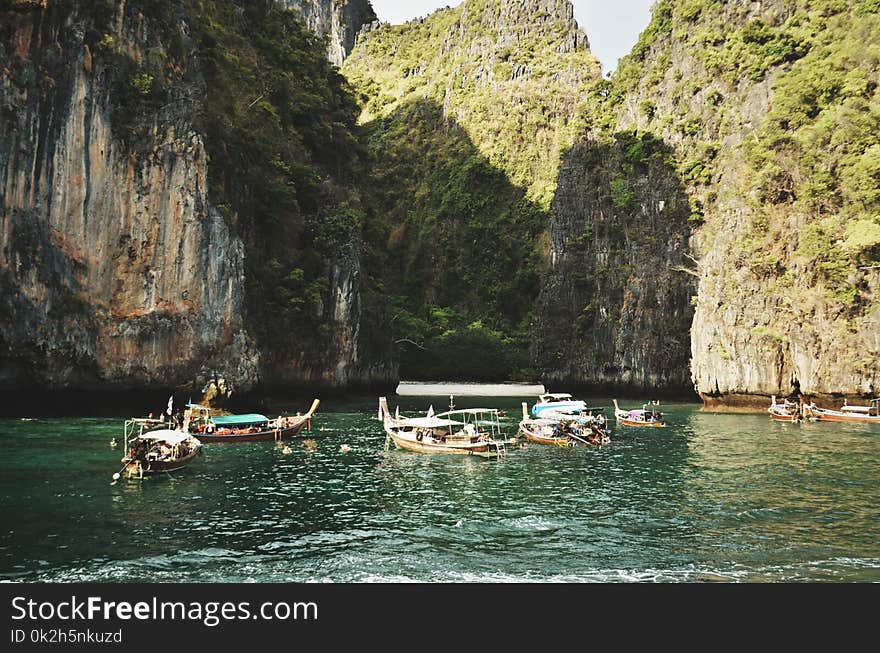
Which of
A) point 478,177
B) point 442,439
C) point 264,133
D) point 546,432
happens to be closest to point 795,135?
point 546,432

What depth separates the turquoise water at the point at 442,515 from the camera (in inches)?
604

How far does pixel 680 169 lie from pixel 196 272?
1999 inches

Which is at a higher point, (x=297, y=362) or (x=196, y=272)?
(x=196, y=272)

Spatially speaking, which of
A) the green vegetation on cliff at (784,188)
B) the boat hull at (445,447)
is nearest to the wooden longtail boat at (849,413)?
the green vegetation on cliff at (784,188)

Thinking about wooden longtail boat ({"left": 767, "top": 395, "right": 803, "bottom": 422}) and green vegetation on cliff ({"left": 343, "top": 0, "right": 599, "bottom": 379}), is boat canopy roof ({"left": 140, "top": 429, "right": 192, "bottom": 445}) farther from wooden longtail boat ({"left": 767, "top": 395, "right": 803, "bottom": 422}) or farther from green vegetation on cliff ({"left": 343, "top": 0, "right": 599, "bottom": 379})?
green vegetation on cliff ({"left": 343, "top": 0, "right": 599, "bottom": 379})

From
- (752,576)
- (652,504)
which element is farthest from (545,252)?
(752,576)

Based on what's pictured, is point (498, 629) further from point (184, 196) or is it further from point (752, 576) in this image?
point (184, 196)

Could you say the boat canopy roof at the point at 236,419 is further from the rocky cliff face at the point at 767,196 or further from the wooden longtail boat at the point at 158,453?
the rocky cliff face at the point at 767,196

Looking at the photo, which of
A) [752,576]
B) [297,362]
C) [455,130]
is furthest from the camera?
[455,130]

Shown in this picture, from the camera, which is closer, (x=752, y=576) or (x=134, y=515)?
(x=752, y=576)

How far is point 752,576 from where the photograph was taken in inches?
584

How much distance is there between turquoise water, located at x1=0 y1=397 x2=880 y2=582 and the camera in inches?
604

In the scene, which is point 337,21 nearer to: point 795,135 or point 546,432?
point 795,135

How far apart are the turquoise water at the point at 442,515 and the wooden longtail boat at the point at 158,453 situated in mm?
680
